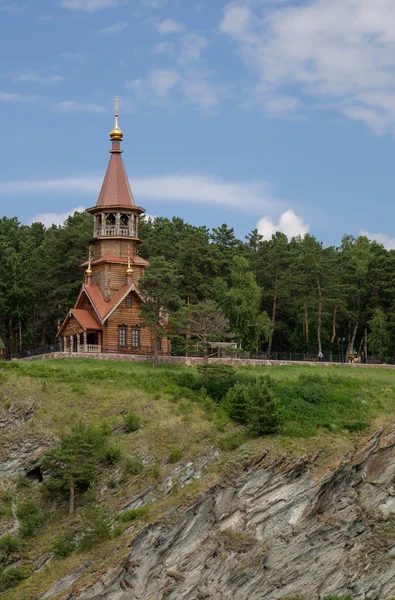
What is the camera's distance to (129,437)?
48.6m

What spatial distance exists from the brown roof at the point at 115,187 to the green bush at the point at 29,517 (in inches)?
974

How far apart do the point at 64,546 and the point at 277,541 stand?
9.56m

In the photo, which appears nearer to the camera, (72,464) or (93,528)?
(93,528)

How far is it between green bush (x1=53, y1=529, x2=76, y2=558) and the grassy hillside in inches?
2.0

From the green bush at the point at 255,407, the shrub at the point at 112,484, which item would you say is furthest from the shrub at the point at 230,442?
the shrub at the point at 112,484

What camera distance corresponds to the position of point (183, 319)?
56.8 meters

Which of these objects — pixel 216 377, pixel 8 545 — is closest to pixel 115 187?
pixel 216 377

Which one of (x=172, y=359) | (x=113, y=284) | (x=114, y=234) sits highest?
(x=114, y=234)

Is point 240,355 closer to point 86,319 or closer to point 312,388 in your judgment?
point 86,319

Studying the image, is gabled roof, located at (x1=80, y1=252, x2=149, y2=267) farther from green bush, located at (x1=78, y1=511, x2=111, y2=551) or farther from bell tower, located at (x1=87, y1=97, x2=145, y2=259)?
green bush, located at (x1=78, y1=511, x2=111, y2=551)

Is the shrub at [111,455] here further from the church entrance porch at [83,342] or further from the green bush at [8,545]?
the church entrance porch at [83,342]

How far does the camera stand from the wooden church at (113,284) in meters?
62.6

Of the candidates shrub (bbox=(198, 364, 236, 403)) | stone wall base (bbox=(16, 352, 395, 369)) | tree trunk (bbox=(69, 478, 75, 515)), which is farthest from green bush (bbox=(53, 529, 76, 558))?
stone wall base (bbox=(16, 352, 395, 369))

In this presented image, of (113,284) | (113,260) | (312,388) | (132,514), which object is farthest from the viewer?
(113,284)
